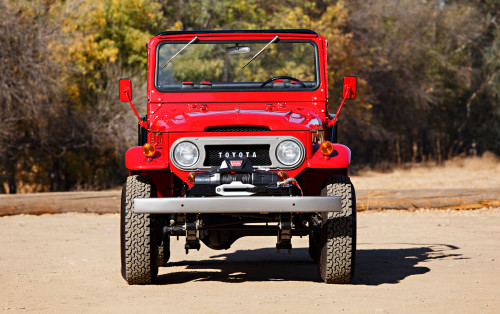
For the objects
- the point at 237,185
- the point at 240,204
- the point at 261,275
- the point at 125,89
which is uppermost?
the point at 125,89

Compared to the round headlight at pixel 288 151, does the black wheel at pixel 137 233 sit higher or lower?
lower

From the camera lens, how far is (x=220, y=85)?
8.27 m

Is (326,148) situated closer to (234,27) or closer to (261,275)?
(261,275)

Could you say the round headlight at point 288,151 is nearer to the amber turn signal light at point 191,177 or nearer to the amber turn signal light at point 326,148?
the amber turn signal light at point 326,148

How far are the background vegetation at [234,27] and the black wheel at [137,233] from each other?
1306 cm

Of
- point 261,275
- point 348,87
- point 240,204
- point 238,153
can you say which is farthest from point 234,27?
point 240,204

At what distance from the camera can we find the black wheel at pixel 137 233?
6.86 meters

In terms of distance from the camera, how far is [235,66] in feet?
80.0

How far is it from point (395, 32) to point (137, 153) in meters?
27.7

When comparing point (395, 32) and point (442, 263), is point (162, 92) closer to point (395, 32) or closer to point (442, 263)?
point (442, 263)

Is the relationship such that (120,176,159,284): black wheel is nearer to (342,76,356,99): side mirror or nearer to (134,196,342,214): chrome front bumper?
(134,196,342,214): chrome front bumper

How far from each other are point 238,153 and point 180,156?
1.55ft

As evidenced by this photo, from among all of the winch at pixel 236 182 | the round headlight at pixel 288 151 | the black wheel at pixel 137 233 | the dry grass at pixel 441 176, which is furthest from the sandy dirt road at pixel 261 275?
the dry grass at pixel 441 176

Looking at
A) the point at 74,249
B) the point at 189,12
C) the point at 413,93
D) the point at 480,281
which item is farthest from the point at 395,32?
the point at 480,281
